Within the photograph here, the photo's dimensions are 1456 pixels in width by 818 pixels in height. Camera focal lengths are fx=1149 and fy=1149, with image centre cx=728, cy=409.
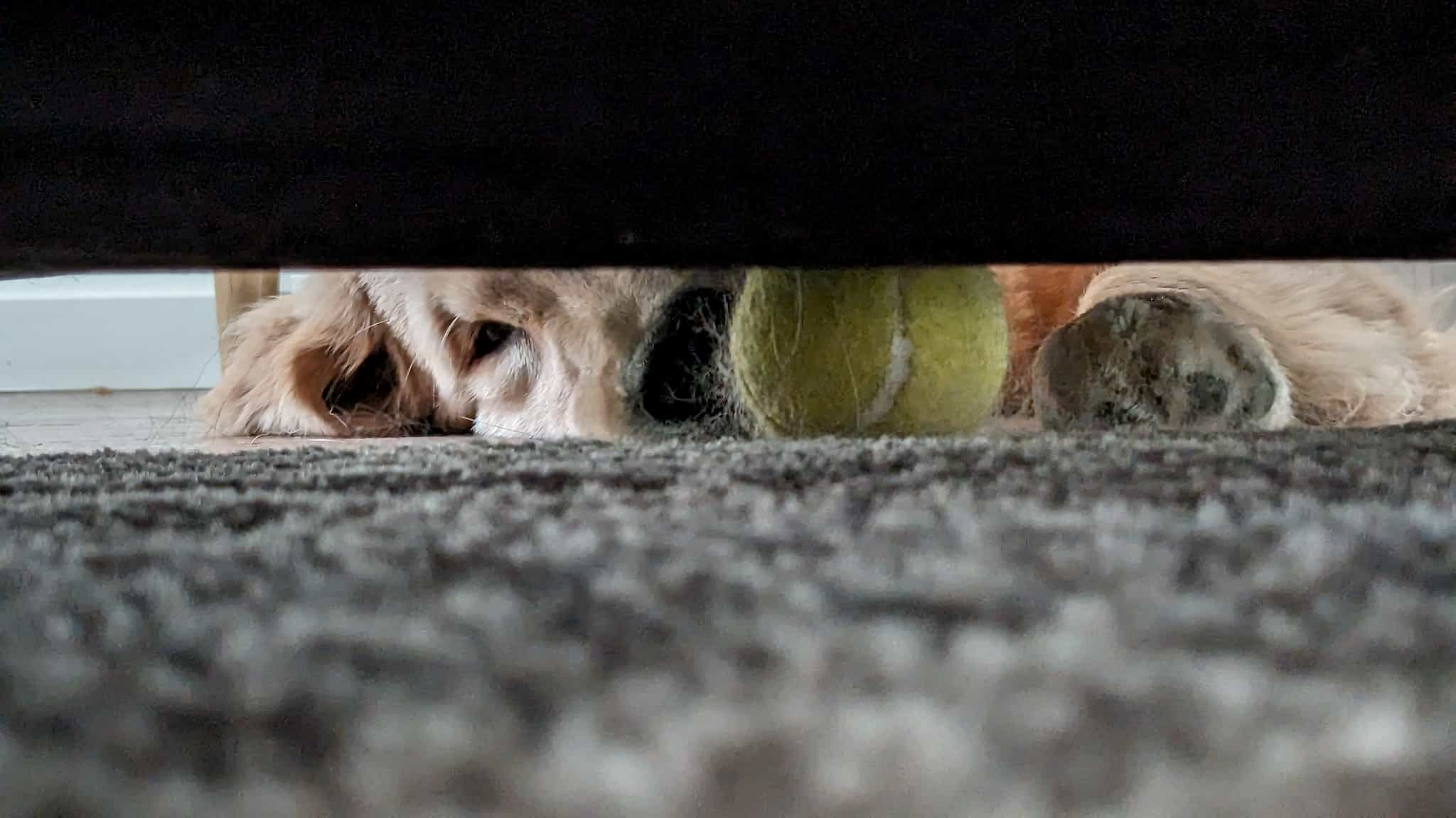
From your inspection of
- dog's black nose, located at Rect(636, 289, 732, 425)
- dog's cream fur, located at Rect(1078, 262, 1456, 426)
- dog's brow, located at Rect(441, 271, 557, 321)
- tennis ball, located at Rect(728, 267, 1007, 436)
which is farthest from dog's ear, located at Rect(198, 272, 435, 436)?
dog's cream fur, located at Rect(1078, 262, 1456, 426)

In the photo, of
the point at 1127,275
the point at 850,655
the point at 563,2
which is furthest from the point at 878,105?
the point at 1127,275

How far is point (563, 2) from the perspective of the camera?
14.5 inches

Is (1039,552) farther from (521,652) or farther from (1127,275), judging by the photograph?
(1127,275)

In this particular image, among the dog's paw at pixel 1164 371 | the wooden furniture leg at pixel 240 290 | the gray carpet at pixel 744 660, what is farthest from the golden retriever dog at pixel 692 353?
the gray carpet at pixel 744 660

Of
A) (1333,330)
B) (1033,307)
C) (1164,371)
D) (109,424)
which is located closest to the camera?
(1164,371)

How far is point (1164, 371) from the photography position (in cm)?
75

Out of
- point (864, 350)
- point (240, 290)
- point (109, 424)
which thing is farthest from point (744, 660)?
point (109, 424)

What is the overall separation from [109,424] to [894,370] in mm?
1146

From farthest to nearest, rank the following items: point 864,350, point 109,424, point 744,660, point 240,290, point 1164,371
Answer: point 109,424 → point 240,290 → point 1164,371 → point 864,350 → point 744,660

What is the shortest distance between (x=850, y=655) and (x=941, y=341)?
1.56 feet

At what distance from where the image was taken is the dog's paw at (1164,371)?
2.38 ft

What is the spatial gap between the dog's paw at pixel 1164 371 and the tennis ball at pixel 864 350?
0.13 m

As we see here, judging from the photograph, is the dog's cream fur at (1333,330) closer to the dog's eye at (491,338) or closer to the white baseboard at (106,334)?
the dog's eye at (491,338)

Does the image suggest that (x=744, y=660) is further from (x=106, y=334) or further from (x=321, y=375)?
(x=106, y=334)
